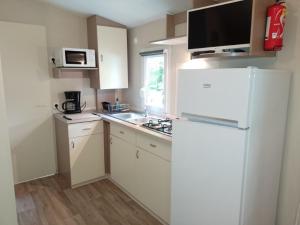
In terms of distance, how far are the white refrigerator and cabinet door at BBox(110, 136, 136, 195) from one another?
3.02ft

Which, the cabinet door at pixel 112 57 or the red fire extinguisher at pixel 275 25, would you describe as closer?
the red fire extinguisher at pixel 275 25

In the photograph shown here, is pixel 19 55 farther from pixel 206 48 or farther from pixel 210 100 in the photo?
pixel 210 100

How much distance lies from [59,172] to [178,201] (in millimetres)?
2271

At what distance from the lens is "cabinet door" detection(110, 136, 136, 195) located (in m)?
2.65

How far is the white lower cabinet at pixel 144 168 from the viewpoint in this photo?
2.20 meters

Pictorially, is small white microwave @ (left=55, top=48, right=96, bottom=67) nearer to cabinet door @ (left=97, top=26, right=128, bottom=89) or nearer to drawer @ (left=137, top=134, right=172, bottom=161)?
cabinet door @ (left=97, top=26, right=128, bottom=89)

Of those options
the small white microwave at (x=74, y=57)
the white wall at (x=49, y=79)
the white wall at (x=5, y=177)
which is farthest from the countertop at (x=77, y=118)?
the white wall at (x=5, y=177)

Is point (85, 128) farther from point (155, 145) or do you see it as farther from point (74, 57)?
point (155, 145)

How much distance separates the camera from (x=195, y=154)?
163cm

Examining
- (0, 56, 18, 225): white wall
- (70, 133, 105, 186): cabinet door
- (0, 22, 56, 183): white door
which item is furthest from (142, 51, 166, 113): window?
(0, 56, 18, 225): white wall

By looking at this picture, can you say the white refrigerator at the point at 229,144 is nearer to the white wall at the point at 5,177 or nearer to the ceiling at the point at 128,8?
the ceiling at the point at 128,8

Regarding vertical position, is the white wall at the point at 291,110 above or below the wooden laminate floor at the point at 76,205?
above

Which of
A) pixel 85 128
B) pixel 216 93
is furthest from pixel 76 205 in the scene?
pixel 216 93

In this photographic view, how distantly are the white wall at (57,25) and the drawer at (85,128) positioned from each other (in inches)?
25.9
